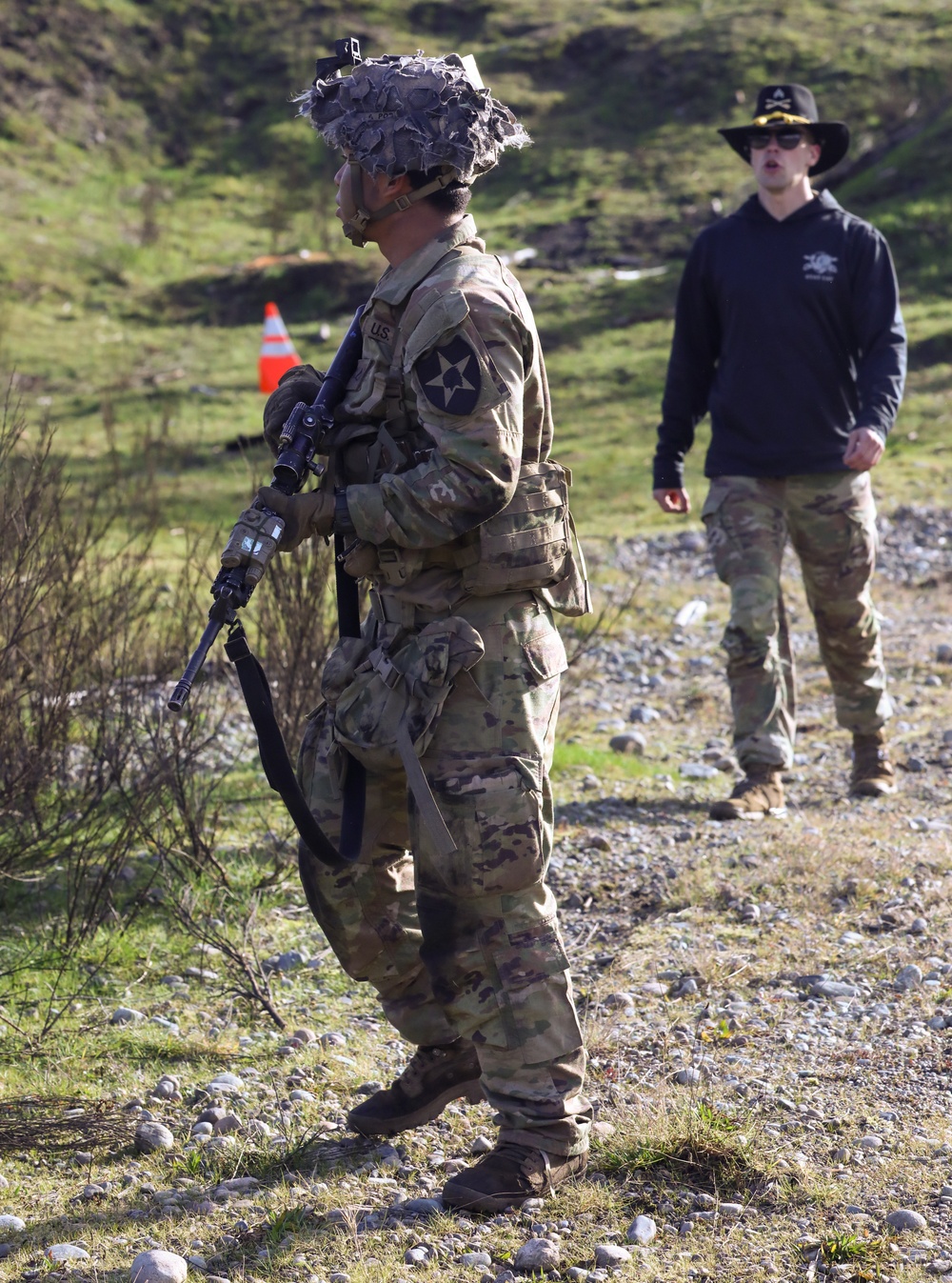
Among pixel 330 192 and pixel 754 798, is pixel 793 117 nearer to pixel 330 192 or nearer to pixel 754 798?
pixel 754 798

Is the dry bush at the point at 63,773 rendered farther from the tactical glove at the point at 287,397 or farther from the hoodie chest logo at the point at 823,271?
the hoodie chest logo at the point at 823,271

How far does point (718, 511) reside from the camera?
538 cm

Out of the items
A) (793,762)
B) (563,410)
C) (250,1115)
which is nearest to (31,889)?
(250,1115)

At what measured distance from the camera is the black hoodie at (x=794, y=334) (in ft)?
17.5

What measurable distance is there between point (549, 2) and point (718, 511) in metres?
28.3

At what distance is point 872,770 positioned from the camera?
570cm

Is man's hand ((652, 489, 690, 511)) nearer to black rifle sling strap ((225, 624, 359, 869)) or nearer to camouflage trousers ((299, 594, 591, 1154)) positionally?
camouflage trousers ((299, 594, 591, 1154))

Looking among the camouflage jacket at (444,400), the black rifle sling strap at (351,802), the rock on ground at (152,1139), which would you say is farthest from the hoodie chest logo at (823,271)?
the rock on ground at (152,1139)

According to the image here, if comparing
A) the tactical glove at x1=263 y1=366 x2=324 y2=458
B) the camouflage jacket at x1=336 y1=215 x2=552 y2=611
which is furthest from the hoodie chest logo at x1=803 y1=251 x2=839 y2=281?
the tactical glove at x1=263 y1=366 x2=324 y2=458

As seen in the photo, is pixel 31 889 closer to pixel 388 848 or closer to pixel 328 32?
pixel 388 848

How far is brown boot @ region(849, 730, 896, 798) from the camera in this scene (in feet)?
18.6

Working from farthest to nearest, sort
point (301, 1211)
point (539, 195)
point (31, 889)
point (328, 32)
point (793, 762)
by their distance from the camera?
1. point (328, 32)
2. point (539, 195)
3. point (793, 762)
4. point (31, 889)
5. point (301, 1211)

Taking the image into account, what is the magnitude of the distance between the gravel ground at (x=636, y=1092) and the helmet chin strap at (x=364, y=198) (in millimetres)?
1898

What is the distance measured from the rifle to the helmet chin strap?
0.75 feet
